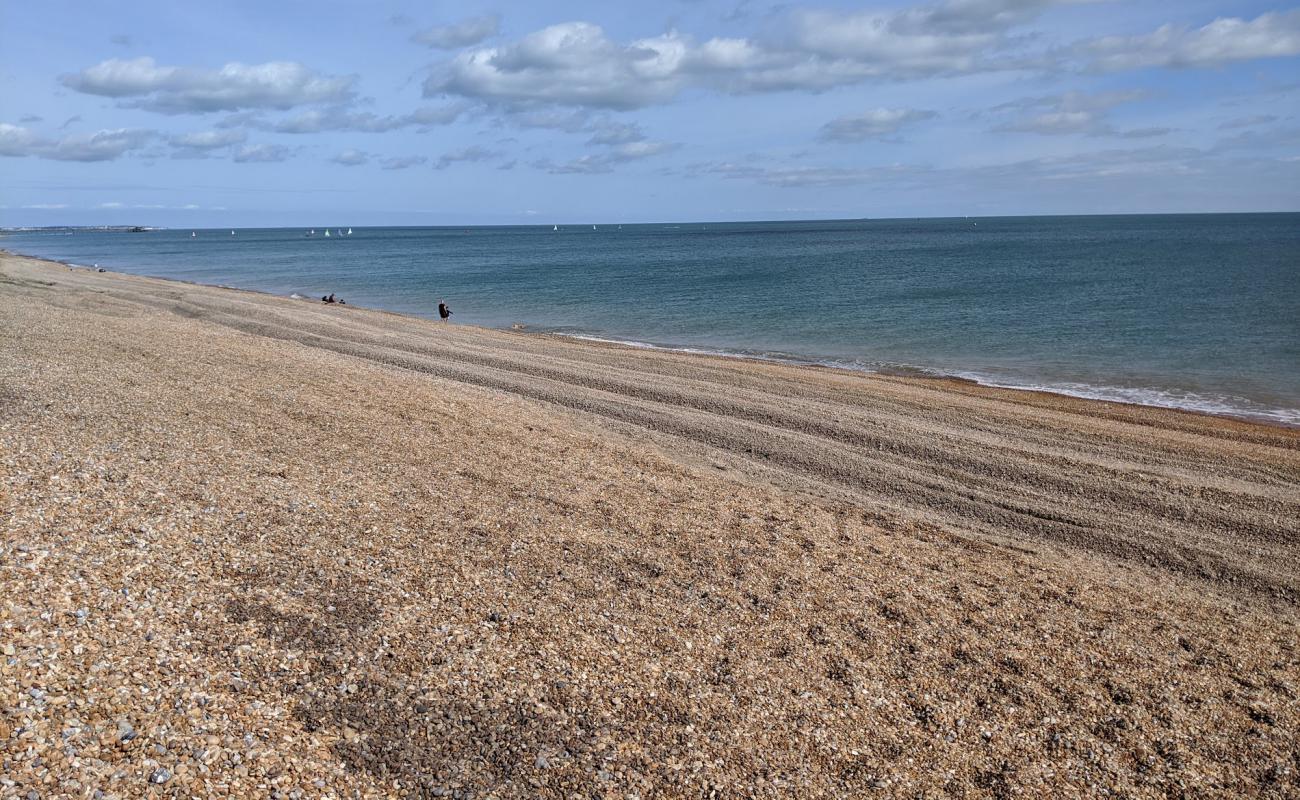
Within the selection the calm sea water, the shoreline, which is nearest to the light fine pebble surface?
the shoreline

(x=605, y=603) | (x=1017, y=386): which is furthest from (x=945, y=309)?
(x=605, y=603)

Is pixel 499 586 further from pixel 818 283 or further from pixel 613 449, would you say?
pixel 818 283

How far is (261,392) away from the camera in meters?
16.5

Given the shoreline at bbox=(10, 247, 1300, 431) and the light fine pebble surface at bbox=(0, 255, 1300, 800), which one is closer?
the light fine pebble surface at bbox=(0, 255, 1300, 800)

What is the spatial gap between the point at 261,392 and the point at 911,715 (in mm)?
13947

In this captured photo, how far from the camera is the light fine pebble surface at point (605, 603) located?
6.10m

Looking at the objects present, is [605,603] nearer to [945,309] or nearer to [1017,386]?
[1017,386]

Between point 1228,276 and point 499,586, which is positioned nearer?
point 499,586

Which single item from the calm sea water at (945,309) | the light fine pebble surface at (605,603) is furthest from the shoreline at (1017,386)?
the light fine pebble surface at (605,603)

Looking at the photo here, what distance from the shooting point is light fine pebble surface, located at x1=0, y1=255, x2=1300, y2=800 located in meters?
6.10

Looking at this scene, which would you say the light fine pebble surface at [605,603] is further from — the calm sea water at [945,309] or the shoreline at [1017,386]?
the calm sea water at [945,309]

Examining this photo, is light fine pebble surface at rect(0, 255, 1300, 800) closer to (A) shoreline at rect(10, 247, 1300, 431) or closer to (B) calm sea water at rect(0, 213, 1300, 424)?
(A) shoreline at rect(10, 247, 1300, 431)

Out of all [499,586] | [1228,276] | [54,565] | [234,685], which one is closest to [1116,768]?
[499,586]

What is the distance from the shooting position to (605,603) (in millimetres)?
8789
